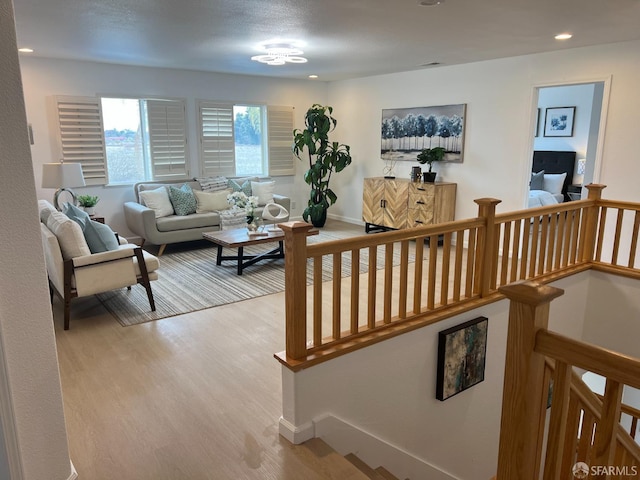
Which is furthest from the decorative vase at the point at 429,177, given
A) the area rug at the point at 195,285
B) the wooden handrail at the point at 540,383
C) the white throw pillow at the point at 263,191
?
the wooden handrail at the point at 540,383

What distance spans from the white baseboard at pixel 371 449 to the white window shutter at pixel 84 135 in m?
5.18

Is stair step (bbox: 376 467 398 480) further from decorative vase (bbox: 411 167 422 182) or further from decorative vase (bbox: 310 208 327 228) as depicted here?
decorative vase (bbox: 310 208 327 228)

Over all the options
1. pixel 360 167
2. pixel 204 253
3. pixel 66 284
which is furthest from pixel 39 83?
pixel 360 167

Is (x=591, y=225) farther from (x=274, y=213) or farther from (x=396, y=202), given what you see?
(x=274, y=213)

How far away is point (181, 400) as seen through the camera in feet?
9.34

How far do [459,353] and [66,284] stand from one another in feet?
10.1

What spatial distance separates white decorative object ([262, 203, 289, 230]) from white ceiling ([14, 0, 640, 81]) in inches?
75.3

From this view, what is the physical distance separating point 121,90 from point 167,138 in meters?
0.85

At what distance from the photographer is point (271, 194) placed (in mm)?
7281

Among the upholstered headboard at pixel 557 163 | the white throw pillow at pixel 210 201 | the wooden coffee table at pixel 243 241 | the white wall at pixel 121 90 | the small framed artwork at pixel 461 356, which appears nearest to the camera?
the small framed artwork at pixel 461 356

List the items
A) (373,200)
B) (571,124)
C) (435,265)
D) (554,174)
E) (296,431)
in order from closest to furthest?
(296,431) → (435,265) → (373,200) → (571,124) → (554,174)

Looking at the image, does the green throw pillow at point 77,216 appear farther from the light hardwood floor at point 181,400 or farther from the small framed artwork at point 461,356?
the small framed artwork at point 461,356

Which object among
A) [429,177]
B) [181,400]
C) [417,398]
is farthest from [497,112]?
[181,400]

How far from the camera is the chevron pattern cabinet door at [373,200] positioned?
7.20 metres
